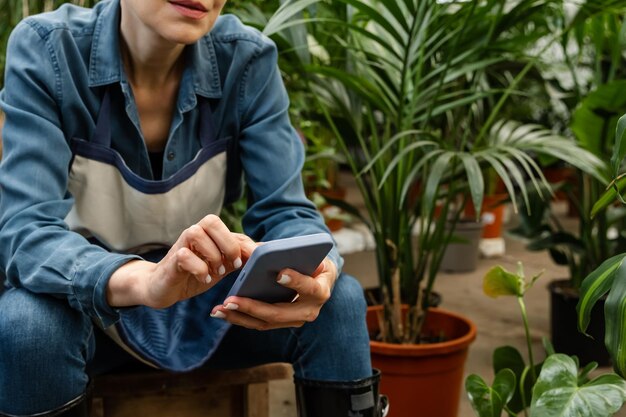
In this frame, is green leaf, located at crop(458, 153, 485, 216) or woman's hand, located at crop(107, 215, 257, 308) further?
green leaf, located at crop(458, 153, 485, 216)

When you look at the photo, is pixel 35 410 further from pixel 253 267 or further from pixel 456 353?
pixel 456 353

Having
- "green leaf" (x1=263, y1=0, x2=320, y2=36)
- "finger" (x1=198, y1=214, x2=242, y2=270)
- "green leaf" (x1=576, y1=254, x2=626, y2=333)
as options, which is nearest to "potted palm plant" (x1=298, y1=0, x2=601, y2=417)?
"green leaf" (x1=263, y1=0, x2=320, y2=36)

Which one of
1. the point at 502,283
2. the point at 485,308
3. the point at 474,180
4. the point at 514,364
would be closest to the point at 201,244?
the point at 474,180

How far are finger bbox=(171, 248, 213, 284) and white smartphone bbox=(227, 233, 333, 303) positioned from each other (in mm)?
41

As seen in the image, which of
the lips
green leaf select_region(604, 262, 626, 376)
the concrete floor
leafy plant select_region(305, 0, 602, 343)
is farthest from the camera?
the concrete floor

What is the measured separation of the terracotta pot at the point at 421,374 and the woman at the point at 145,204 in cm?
42

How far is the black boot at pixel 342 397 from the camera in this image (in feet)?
3.46

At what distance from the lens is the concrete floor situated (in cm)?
193

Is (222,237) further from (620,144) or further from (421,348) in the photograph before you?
(421,348)

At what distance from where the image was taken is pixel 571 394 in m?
1.07

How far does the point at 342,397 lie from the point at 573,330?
1175 mm

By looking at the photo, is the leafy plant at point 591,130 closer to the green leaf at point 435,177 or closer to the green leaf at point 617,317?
the green leaf at point 435,177

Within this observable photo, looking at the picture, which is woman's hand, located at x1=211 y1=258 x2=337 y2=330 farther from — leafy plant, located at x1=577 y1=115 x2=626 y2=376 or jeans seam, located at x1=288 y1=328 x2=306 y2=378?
leafy plant, located at x1=577 y1=115 x2=626 y2=376

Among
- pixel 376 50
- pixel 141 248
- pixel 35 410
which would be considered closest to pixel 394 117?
pixel 376 50
